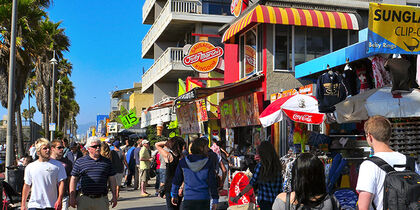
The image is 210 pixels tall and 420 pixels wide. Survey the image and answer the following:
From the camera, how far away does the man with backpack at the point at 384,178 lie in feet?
11.5

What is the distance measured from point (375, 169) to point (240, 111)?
46.2 feet

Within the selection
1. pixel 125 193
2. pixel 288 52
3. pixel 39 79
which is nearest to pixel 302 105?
pixel 288 52

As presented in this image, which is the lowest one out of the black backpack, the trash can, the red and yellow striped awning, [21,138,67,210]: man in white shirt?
the trash can

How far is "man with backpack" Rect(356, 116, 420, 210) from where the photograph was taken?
11.5ft

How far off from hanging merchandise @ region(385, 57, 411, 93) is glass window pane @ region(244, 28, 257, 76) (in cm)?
852

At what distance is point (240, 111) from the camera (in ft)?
58.5

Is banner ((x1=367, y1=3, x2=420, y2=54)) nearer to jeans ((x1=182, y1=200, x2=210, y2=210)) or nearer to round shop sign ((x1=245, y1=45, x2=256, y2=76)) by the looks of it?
jeans ((x1=182, y1=200, x2=210, y2=210))

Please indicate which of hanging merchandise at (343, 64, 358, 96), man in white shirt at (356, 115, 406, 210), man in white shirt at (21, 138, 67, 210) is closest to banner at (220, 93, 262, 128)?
hanging merchandise at (343, 64, 358, 96)

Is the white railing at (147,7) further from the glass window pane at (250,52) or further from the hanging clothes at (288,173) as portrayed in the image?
the hanging clothes at (288,173)

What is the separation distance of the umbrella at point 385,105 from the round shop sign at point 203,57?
12842 millimetres

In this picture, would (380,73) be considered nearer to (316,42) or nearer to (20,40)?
(316,42)

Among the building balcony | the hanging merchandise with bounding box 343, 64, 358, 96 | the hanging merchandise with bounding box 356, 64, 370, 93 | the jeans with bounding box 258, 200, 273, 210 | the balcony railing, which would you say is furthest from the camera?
the balcony railing

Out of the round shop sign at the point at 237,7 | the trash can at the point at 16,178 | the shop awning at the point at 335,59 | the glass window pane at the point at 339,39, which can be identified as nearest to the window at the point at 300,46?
the glass window pane at the point at 339,39

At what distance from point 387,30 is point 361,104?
4.77 ft
